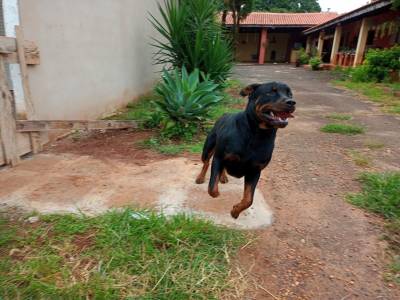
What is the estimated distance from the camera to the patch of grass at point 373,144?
14.1 feet

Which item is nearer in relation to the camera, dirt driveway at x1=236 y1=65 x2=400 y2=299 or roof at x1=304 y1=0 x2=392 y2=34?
dirt driveway at x1=236 y1=65 x2=400 y2=299

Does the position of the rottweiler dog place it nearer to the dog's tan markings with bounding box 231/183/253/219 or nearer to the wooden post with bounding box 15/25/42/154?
the dog's tan markings with bounding box 231/183/253/219

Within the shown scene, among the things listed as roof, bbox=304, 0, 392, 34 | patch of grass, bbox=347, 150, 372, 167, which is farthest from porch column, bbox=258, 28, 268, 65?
patch of grass, bbox=347, 150, 372, 167

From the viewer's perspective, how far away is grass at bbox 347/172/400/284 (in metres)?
2.09

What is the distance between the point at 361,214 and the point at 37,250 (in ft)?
8.10

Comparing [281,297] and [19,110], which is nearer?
[281,297]

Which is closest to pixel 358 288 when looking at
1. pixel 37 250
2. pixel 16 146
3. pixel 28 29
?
pixel 37 250

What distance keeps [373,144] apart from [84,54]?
4.55 m

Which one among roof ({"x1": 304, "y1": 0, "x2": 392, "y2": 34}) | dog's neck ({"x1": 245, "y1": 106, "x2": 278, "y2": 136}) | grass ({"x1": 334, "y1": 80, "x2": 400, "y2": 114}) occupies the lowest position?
grass ({"x1": 334, "y1": 80, "x2": 400, "y2": 114})

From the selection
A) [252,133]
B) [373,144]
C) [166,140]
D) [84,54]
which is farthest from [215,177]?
[84,54]

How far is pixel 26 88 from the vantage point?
3430 mm

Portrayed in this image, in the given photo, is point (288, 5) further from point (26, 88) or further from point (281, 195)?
point (281, 195)

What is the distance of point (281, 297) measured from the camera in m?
1.71

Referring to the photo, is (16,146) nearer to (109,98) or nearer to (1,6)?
(1,6)
